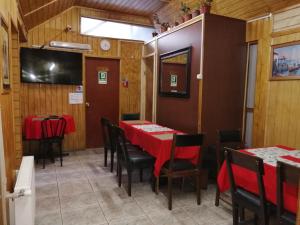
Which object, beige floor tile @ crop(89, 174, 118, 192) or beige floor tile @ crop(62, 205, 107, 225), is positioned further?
beige floor tile @ crop(89, 174, 118, 192)

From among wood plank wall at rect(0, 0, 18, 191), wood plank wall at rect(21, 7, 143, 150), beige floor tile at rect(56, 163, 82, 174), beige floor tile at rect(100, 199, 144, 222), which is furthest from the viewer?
wood plank wall at rect(21, 7, 143, 150)

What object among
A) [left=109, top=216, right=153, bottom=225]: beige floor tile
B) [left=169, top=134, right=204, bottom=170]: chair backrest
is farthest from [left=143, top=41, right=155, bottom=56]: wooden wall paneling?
[left=109, top=216, right=153, bottom=225]: beige floor tile

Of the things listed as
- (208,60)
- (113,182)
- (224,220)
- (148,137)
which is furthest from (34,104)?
(224,220)

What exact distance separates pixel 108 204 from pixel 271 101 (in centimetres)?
261

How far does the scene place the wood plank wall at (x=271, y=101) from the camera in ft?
9.86

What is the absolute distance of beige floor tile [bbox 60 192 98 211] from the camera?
110 inches

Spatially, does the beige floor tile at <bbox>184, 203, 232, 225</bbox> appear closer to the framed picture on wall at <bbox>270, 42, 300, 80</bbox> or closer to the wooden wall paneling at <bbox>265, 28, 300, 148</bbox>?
the wooden wall paneling at <bbox>265, 28, 300, 148</bbox>

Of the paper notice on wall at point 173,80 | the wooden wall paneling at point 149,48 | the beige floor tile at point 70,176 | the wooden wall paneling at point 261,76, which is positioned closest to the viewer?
the wooden wall paneling at point 261,76

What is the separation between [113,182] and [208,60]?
231cm

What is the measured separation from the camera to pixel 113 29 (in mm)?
5520

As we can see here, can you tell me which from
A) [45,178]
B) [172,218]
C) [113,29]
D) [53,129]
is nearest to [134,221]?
[172,218]

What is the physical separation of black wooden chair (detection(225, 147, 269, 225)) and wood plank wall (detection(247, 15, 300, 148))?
1.40 metres

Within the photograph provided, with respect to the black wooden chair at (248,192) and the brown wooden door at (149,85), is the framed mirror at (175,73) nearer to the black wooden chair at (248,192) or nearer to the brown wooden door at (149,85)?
the brown wooden door at (149,85)

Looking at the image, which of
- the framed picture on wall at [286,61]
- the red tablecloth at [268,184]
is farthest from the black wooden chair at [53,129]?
the framed picture on wall at [286,61]
